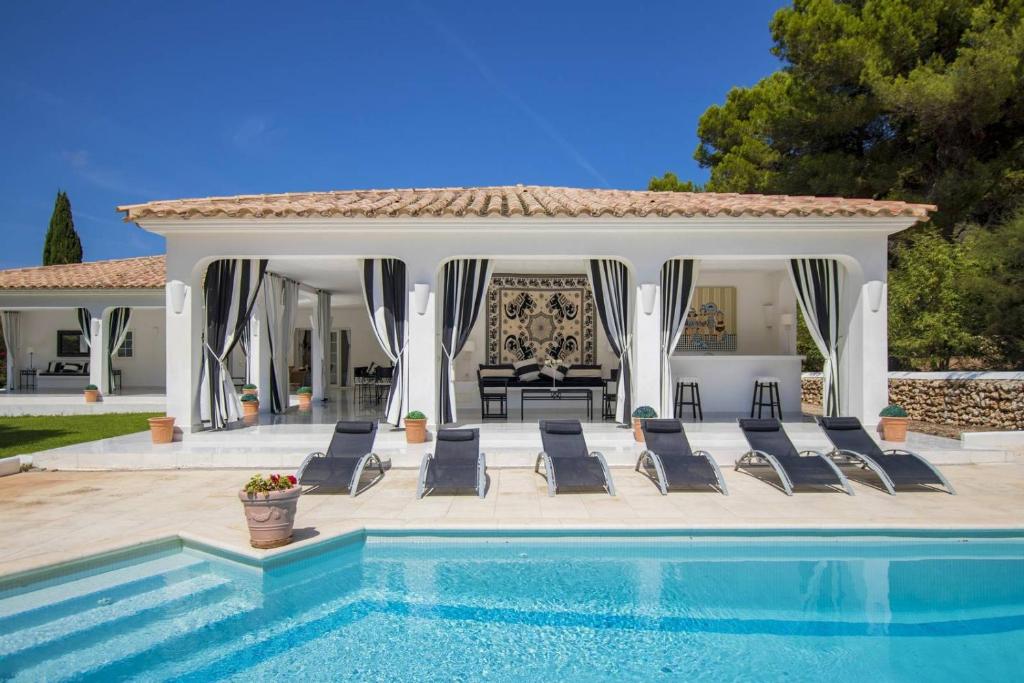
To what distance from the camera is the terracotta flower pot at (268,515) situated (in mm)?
5059

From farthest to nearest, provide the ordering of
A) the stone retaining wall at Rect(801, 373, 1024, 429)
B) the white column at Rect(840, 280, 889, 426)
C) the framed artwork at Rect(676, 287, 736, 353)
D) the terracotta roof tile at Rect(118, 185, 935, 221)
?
the framed artwork at Rect(676, 287, 736, 353) < the stone retaining wall at Rect(801, 373, 1024, 429) < the white column at Rect(840, 280, 889, 426) < the terracotta roof tile at Rect(118, 185, 935, 221)

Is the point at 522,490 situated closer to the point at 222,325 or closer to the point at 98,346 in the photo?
the point at 222,325

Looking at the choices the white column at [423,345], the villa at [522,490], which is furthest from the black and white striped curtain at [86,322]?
the white column at [423,345]

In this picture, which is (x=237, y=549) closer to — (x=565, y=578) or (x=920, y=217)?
(x=565, y=578)

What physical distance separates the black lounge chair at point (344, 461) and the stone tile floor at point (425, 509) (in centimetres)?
21

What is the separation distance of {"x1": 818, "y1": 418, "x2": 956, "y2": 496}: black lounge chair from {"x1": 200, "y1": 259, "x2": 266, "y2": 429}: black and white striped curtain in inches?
372

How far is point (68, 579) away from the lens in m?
4.71

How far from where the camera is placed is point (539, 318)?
15.1m

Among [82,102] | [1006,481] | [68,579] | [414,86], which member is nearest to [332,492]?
[68,579]

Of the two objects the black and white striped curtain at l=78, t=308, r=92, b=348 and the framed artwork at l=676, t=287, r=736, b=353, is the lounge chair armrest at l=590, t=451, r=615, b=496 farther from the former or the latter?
the black and white striped curtain at l=78, t=308, r=92, b=348

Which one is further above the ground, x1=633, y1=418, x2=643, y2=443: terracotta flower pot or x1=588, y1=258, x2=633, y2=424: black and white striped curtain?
x1=588, y1=258, x2=633, y2=424: black and white striped curtain

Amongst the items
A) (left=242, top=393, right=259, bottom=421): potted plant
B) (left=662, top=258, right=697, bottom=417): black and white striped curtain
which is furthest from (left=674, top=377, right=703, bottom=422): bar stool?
(left=242, top=393, right=259, bottom=421): potted plant

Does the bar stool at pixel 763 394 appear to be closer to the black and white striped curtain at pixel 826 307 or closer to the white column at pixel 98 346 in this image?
the black and white striped curtain at pixel 826 307

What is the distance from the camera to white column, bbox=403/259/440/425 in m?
9.36
